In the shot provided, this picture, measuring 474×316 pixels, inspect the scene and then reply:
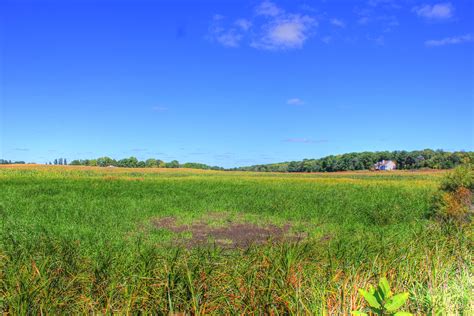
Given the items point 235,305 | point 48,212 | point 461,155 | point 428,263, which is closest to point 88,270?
Answer: point 235,305

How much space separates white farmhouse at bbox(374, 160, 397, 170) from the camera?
102062mm

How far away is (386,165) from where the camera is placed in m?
103

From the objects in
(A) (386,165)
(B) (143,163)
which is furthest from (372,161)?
(B) (143,163)

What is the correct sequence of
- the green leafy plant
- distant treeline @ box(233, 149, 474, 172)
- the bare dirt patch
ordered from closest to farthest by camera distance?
the green leafy plant
the bare dirt patch
distant treeline @ box(233, 149, 474, 172)

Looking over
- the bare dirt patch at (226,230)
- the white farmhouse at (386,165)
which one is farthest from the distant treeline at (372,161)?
the bare dirt patch at (226,230)

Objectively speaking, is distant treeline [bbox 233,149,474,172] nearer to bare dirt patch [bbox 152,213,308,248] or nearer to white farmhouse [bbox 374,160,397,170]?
white farmhouse [bbox 374,160,397,170]

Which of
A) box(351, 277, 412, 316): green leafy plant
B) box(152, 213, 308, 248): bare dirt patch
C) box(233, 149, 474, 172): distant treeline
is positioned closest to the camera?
box(351, 277, 412, 316): green leafy plant

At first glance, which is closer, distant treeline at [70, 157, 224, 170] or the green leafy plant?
the green leafy plant

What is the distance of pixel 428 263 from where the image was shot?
4.80m

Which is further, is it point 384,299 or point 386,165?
point 386,165

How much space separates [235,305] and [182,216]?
11.9m

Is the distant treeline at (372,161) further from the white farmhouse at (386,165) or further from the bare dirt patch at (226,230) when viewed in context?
the bare dirt patch at (226,230)

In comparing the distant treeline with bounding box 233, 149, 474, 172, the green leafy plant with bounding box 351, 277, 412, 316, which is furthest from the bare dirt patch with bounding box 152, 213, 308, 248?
the distant treeline with bounding box 233, 149, 474, 172

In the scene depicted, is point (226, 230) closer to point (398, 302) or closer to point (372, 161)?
point (398, 302)
